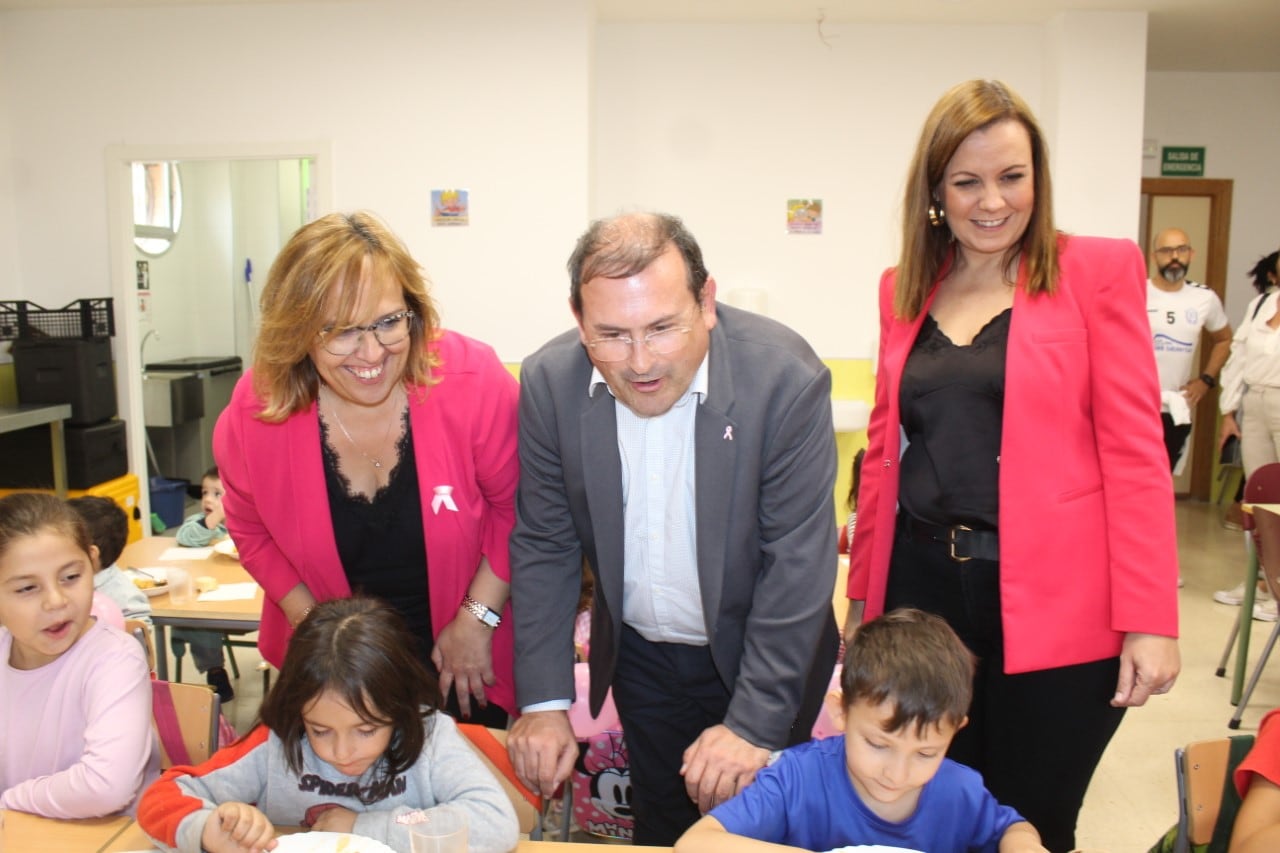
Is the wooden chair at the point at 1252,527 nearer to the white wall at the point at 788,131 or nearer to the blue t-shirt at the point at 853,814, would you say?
the white wall at the point at 788,131

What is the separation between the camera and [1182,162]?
7.11 metres

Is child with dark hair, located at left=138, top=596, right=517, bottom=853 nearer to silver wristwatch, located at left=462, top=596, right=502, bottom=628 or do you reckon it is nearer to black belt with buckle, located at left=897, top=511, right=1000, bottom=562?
silver wristwatch, located at left=462, top=596, right=502, bottom=628

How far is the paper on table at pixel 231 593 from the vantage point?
3029 mm

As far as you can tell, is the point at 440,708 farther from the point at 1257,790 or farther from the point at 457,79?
the point at 457,79

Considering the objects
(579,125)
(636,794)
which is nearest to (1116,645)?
(636,794)

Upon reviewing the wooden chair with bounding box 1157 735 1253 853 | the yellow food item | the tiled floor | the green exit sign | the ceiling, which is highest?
the ceiling

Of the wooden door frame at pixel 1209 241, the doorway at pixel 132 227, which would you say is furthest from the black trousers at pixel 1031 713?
the wooden door frame at pixel 1209 241

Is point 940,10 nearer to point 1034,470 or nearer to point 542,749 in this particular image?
point 1034,470

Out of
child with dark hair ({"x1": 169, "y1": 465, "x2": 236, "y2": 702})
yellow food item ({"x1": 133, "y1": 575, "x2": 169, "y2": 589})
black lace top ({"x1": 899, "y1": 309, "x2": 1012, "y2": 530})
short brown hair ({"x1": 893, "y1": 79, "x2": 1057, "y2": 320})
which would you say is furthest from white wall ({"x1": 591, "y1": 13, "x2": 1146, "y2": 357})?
black lace top ({"x1": 899, "y1": 309, "x2": 1012, "y2": 530})

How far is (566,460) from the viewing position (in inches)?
63.8

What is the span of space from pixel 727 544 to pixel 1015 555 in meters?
0.48

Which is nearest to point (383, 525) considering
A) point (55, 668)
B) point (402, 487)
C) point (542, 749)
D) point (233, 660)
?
point (402, 487)

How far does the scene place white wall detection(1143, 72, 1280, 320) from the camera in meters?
7.04

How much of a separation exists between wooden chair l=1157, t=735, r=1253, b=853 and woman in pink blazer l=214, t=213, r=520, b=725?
4.02ft
